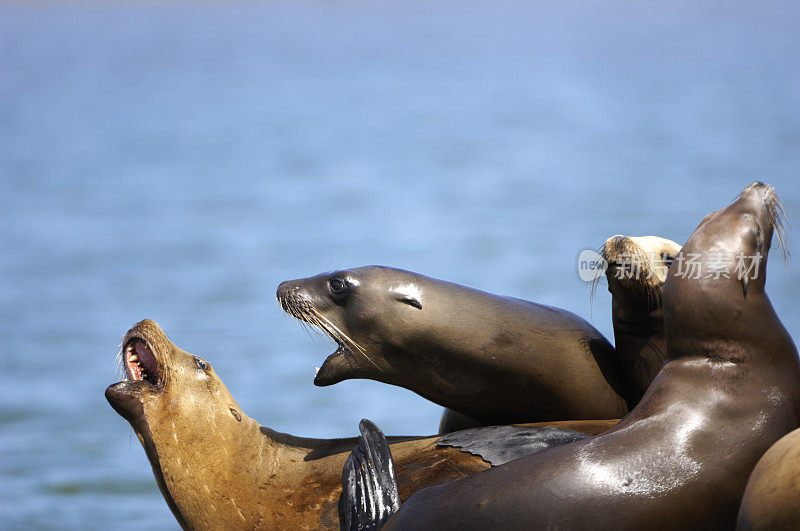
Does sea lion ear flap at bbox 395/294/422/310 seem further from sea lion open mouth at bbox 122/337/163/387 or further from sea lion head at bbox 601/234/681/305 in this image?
sea lion open mouth at bbox 122/337/163/387

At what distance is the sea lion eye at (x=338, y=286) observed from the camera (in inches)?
221

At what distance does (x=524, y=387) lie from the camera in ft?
17.7

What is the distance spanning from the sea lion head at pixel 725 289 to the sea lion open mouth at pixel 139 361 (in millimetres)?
2365

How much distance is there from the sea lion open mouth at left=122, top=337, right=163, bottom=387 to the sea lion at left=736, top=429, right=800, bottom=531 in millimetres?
2775

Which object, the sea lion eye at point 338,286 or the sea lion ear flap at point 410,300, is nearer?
the sea lion ear flap at point 410,300

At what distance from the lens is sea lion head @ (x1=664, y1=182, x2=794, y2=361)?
4.26 meters

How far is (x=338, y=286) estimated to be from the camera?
5.62 meters

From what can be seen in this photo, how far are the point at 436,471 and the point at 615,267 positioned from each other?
1227 millimetres

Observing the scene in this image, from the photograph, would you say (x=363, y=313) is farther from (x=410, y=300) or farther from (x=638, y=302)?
(x=638, y=302)

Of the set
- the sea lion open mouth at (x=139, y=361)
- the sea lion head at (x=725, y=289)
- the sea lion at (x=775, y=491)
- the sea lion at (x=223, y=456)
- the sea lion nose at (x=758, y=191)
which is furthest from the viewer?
the sea lion open mouth at (x=139, y=361)

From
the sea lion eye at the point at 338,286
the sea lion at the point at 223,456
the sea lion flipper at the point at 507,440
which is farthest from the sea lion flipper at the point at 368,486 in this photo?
the sea lion eye at the point at 338,286

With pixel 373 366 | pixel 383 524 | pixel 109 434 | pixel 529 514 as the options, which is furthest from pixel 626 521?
pixel 109 434

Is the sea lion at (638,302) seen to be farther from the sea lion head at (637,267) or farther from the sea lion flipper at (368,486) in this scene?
the sea lion flipper at (368,486)

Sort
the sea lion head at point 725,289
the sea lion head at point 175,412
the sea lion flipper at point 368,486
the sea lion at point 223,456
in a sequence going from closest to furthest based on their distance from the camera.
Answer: the sea lion head at point 725,289
the sea lion flipper at point 368,486
the sea lion at point 223,456
the sea lion head at point 175,412
